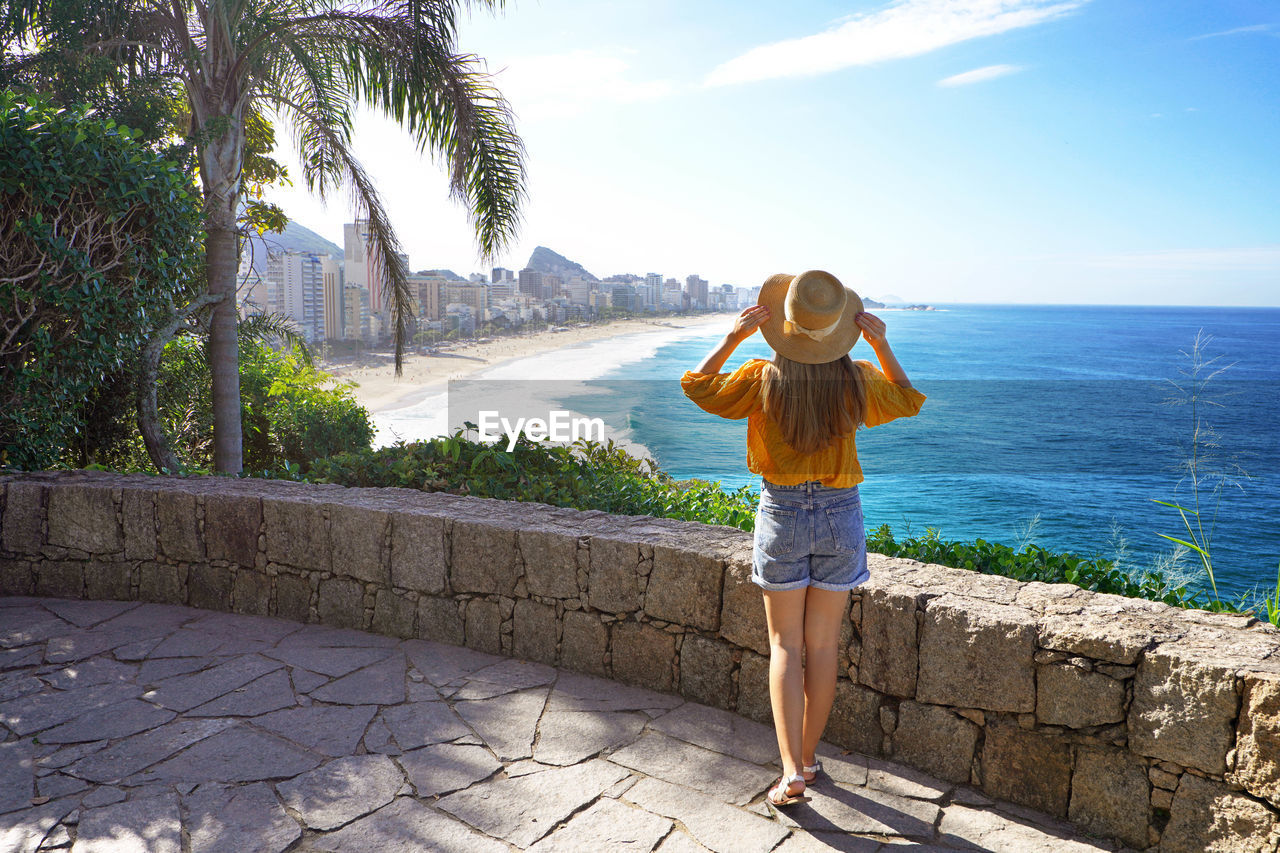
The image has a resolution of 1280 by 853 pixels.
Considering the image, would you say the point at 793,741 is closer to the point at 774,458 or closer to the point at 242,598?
the point at 774,458

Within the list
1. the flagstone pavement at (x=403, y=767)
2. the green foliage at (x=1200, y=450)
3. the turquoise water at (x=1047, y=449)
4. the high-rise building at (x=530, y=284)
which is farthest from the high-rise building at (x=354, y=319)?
the green foliage at (x=1200, y=450)

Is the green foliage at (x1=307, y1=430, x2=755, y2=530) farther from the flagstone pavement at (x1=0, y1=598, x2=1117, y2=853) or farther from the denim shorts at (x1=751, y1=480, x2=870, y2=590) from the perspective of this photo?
the denim shorts at (x1=751, y1=480, x2=870, y2=590)

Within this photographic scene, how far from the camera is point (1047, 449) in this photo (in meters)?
41.1

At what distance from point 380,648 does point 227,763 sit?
3.34 feet

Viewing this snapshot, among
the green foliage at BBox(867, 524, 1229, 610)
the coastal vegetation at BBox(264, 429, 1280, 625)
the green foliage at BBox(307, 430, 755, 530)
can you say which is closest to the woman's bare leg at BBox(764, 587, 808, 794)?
the green foliage at BBox(867, 524, 1229, 610)

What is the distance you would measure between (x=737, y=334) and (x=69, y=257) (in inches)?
162

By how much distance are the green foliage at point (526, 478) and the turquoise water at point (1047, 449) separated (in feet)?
11.3

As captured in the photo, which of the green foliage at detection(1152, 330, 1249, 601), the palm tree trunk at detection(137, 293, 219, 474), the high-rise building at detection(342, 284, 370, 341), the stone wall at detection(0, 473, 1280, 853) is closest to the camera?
the stone wall at detection(0, 473, 1280, 853)

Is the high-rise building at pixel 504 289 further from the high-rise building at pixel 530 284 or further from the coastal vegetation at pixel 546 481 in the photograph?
the coastal vegetation at pixel 546 481

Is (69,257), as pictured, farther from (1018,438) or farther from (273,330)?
(1018,438)

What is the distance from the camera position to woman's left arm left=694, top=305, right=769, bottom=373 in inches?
98.2

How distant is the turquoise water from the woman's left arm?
5472mm

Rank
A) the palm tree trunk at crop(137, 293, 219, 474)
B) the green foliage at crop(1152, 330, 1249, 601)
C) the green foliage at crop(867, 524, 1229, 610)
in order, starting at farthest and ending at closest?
the palm tree trunk at crop(137, 293, 219, 474) < the green foliage at crop(867, 524, 1229, 610) < the green foliage at crop(1152, 330, 1249, 601)

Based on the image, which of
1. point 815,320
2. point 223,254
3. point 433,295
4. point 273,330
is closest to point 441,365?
point 433,295
